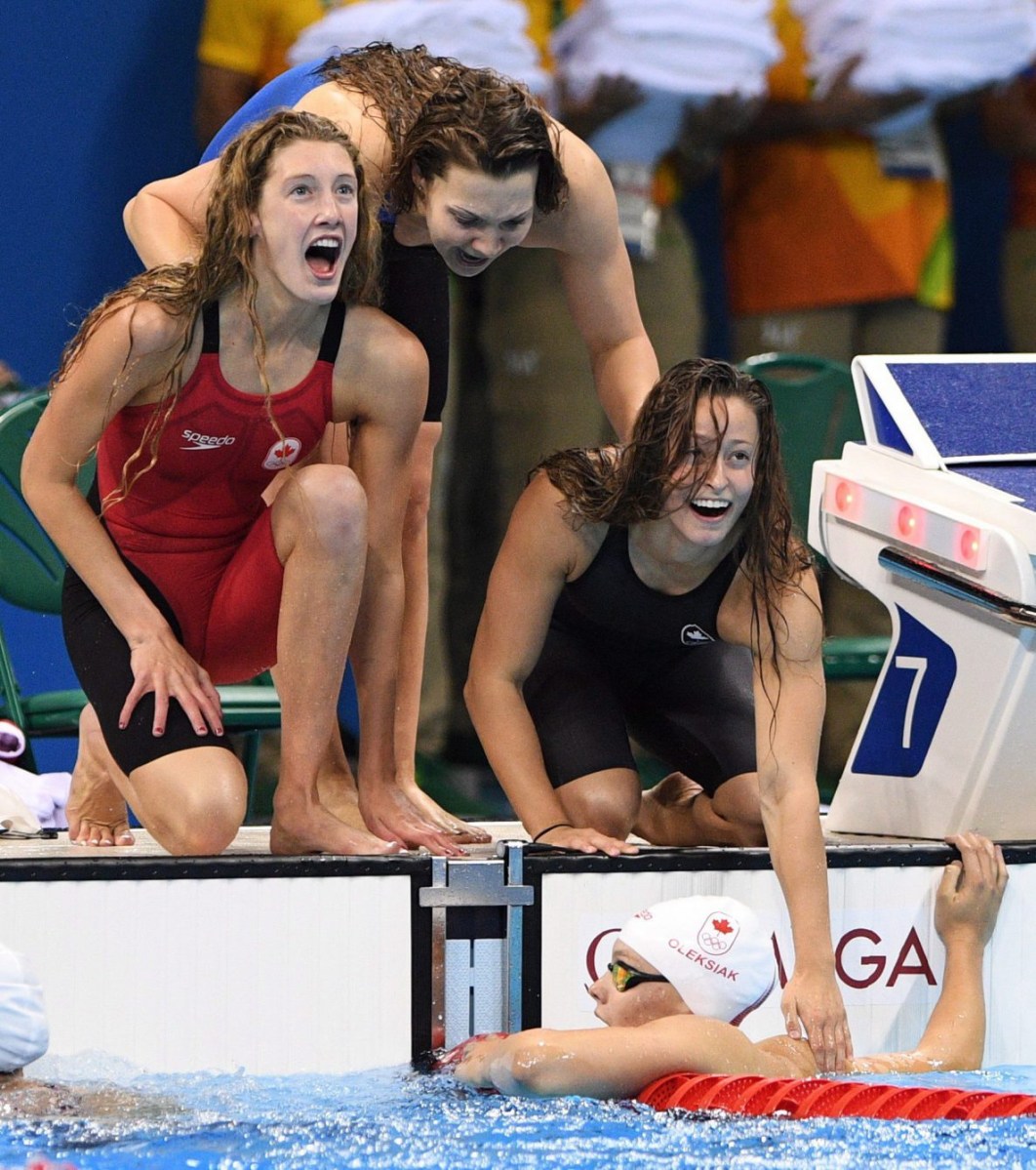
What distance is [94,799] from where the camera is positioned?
3.38 meters

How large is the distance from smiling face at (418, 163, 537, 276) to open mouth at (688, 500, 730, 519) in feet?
1.53

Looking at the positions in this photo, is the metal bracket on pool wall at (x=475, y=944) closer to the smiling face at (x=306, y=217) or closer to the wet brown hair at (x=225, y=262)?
the wet brown hair at (x=225, y=262)

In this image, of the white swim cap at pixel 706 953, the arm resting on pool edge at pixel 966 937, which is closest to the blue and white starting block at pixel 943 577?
the arm resting on pool edge at pixel 966 937

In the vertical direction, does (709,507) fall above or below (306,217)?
below

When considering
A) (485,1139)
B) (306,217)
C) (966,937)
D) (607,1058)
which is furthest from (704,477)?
(485,1139)

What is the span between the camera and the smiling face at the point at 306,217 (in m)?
2.91

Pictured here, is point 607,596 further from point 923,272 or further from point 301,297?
A: point 923,272

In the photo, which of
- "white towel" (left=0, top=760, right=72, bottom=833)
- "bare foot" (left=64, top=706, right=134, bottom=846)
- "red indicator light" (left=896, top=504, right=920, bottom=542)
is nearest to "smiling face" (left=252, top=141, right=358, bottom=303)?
"bare foot" (left=64, top=706, right=134, bottom=846)

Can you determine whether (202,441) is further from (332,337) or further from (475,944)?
(475,944)

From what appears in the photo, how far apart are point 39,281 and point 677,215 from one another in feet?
5.10

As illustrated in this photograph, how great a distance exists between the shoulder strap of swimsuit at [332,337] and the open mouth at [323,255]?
102 mm

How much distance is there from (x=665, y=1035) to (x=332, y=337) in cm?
115

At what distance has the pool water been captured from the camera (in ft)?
7.35

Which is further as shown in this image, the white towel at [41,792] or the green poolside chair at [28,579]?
the green poolside chair at [28,579]
